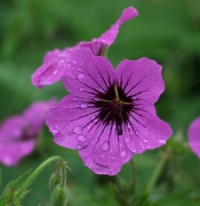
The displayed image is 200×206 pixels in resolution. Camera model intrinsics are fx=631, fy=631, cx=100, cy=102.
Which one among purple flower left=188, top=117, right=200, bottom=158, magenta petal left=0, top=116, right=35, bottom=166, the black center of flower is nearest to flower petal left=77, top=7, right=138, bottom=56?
the black center of flower

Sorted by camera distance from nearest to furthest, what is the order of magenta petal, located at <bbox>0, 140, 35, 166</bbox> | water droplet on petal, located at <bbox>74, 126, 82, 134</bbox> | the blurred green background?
water droplet on petal, located at <bbox>74, 126, 82, 134</bbox>
magenta petal, located at <bbox>0, 140, 35, 166</bbox>
the blurred green background

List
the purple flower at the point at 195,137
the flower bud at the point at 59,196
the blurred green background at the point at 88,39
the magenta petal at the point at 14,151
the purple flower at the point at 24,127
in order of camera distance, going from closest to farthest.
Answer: the flower bud at the point at 59,196 < the purple flower at the point at 195,137 < the magenta petal at the point at 14,151 < the purple flower at the point at 24,127 < the blurred green background at the point at 88,39

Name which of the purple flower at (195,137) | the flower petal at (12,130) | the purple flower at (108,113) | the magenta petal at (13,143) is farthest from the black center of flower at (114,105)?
the flower petal at (12,130)

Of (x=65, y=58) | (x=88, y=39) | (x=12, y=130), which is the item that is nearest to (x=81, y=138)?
(x=65, y=58)

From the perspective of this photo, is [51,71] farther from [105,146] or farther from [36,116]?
[36,116]

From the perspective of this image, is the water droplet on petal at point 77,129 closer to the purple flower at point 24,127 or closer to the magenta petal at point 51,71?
the magenta petal at point 51,71

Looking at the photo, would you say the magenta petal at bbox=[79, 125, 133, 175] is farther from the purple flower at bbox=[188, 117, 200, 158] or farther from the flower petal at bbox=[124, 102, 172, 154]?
the purple flower at bbox=[188, 117, 200, 158]
